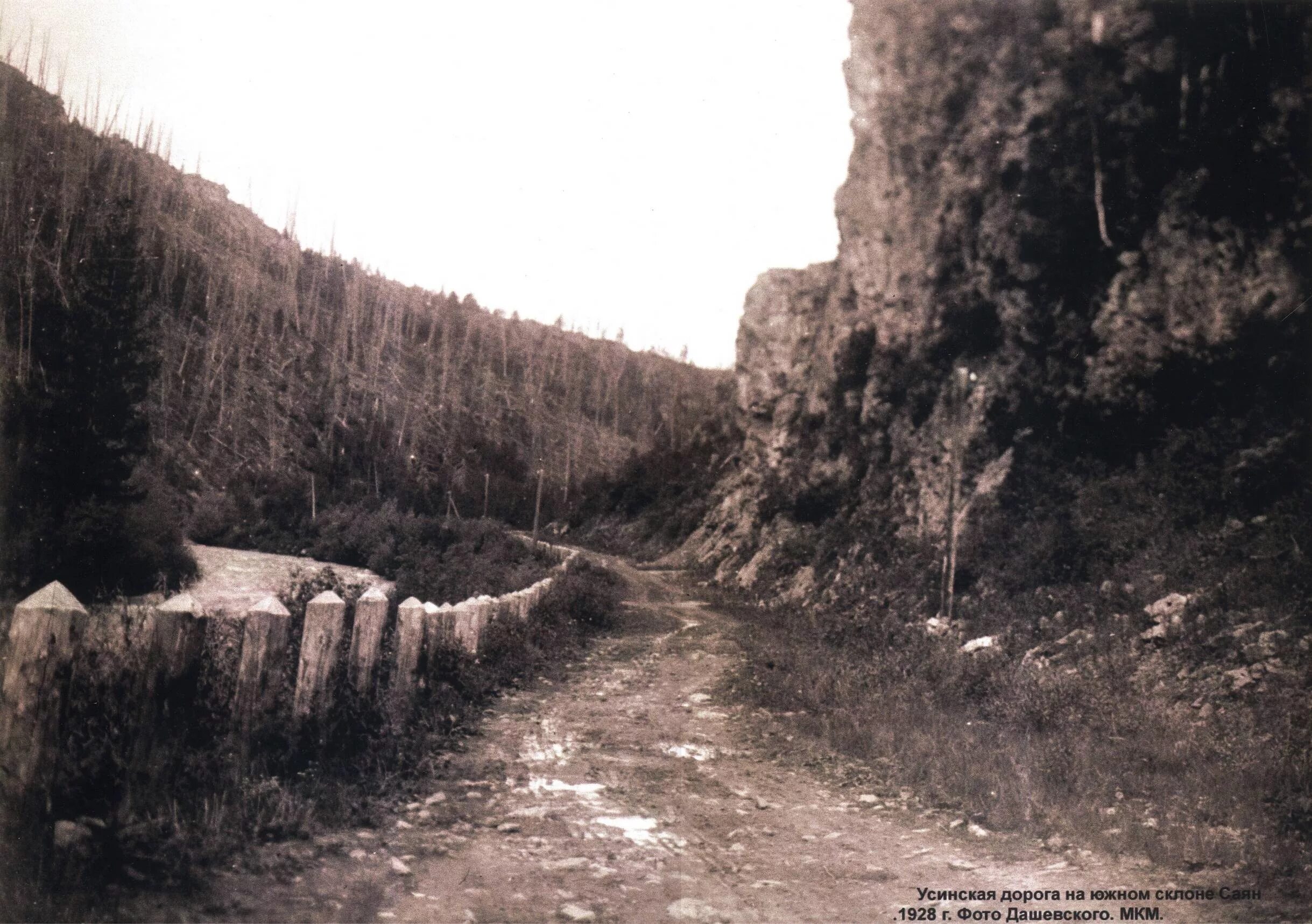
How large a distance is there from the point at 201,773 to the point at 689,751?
4.08 meters

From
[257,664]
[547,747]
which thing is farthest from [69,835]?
[547,747]

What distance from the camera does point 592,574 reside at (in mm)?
22859

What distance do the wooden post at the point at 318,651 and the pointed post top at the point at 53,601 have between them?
63.2 inches

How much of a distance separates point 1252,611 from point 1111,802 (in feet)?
14.5

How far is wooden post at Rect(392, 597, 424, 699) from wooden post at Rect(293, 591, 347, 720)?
1177 mm

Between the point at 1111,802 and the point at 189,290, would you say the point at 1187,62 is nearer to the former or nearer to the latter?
the point at 1111,802

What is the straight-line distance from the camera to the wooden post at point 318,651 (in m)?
5.47

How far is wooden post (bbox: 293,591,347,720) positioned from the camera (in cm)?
547

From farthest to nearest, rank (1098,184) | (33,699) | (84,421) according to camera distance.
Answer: (1098,184) → (84,421) → (33,699)

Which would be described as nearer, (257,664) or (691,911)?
(691,911)

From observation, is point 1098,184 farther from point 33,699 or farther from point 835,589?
point 33,699

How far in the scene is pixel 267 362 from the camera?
4231 cm

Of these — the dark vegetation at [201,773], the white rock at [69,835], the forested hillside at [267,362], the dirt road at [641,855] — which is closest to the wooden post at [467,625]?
the dirt road at [641,855]

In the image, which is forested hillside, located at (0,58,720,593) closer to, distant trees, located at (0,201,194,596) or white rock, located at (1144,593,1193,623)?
distant trees, located at (0,201,194,596)
